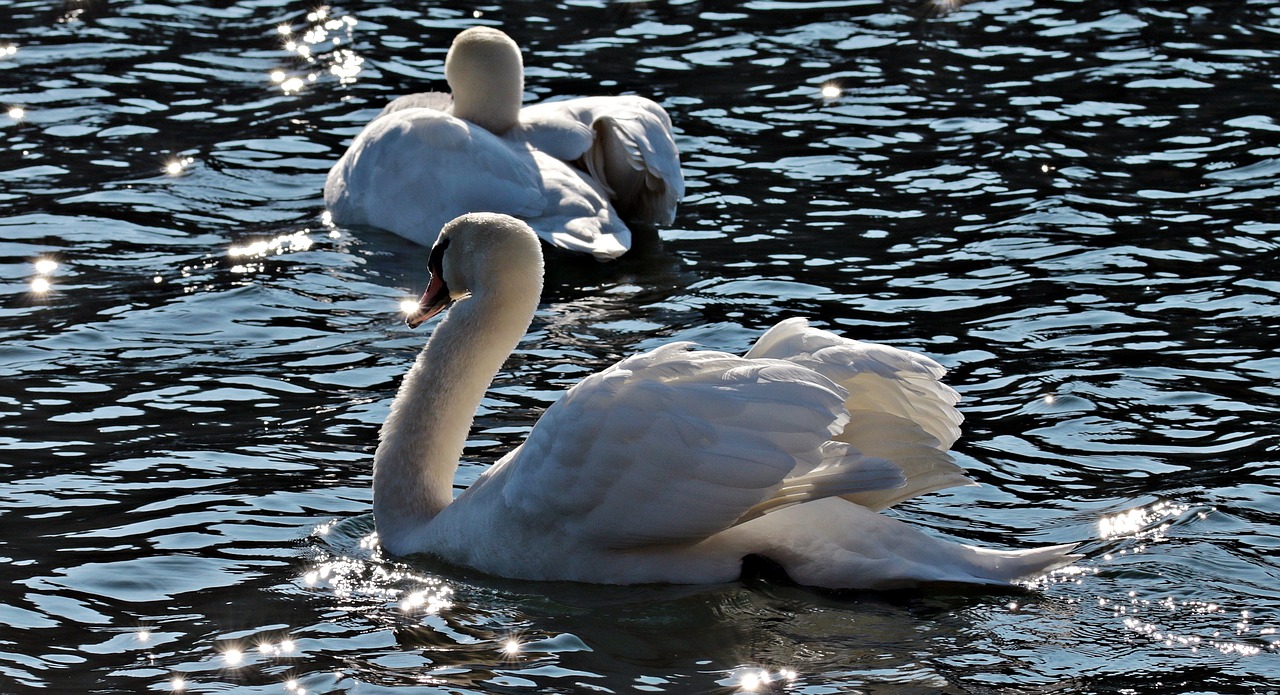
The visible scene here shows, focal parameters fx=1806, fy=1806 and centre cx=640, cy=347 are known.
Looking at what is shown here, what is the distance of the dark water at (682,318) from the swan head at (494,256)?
954 millimetres

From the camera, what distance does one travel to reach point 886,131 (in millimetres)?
11555

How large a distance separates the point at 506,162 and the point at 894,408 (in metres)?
4.30

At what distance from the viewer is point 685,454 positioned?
17.6ft

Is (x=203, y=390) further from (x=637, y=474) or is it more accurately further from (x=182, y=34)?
(x=182, y=34)

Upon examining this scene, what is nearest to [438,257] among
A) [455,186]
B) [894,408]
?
[894,408]

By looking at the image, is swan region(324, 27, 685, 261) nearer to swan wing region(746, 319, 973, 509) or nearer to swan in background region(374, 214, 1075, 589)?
swan in background region(374, 214, 1075, 589)

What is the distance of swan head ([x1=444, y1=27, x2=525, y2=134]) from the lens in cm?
1030

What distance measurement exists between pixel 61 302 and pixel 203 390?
1559 millimetres

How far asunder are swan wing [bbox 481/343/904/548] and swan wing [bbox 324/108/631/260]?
12.9 ft

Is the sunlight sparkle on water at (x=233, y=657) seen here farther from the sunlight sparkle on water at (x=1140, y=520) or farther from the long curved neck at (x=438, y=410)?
the sunlight sparkle on water at (x=1140, y=520)

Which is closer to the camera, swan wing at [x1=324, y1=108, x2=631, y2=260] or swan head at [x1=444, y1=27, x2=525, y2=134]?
swan wing at [x1=324, y1=108, x2=631, y2=260]

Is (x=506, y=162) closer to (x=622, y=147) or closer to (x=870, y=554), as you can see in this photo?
(x=622, y=147)

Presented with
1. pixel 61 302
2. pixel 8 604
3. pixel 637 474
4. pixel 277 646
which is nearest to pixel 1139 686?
pixel 637 474

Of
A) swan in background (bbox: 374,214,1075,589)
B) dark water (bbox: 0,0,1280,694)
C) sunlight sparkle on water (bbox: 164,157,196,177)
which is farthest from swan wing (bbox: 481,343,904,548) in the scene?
sunlight sparkle on water (bbox: 164,157,196,177)
